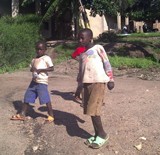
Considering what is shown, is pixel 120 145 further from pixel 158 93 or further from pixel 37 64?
pixel 158 93

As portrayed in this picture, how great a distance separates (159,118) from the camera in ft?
22.1

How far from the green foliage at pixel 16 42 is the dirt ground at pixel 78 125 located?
3939 mm

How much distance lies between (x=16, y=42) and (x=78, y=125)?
7657mm

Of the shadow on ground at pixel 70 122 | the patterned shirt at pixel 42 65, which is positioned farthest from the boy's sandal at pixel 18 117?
the patterned shirt at pixel 42 65

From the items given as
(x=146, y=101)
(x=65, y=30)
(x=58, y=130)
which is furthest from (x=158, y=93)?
(x=65, y=30)

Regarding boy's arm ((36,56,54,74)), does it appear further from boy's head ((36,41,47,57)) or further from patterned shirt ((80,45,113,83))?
patterned shirt ((80,45,113,83))

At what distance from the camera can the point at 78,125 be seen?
662 centimetres

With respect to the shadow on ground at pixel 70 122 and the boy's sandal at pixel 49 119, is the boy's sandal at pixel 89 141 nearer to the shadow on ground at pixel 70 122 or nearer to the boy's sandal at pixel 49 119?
the shadow on ground at pixel 70 122

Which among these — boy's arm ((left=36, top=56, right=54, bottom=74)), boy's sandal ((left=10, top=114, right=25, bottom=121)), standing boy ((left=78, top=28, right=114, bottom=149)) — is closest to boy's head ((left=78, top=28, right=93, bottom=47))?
standing boy ((left=78, top=28, right=114, bottom=149))

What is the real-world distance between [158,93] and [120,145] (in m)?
2.85

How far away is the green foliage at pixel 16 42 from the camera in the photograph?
13359 millimetres

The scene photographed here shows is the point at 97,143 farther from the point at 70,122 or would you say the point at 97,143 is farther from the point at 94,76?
the point at 70,122

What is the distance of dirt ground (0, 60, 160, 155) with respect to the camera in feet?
18.9

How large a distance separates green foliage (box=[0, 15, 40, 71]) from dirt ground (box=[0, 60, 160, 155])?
3.94m
